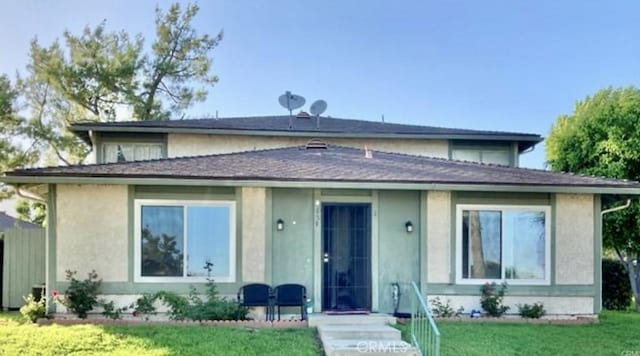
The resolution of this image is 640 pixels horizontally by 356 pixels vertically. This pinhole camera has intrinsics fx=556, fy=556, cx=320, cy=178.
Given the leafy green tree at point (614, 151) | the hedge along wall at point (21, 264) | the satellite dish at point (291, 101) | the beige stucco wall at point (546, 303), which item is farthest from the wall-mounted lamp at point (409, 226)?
the hedge along wall at point (21, 264)

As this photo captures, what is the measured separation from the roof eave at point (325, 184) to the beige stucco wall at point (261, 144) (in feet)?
15.9

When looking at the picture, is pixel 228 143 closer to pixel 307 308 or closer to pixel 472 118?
pixel 307 308

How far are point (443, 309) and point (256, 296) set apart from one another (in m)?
3.91

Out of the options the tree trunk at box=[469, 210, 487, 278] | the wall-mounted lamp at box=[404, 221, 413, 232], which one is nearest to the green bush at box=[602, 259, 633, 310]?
the tree trunk at box=[469, 210, 487, 278]

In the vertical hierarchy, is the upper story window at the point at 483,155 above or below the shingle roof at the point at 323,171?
above

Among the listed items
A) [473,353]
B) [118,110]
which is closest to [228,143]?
[473,353]

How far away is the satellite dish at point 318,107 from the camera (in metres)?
16.8

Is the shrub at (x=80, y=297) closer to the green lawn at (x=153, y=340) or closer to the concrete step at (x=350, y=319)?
the green lawn at (x=153, y=340)

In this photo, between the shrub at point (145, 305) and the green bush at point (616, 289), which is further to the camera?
the green bush at point (616, 289)

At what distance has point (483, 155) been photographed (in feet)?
53.9

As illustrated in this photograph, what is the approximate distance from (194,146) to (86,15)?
12535 mm

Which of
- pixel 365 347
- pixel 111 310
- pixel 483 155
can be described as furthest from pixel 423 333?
pixel 483 155

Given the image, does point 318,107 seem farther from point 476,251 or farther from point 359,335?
point 359,335

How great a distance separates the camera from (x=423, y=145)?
648 inches
